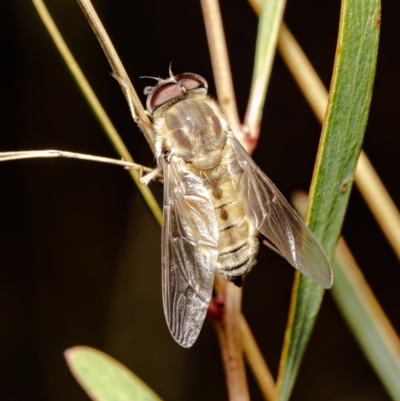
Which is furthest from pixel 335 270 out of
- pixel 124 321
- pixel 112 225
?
pixel 112 225

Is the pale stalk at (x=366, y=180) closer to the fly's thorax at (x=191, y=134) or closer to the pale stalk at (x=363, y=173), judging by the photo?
the pale stalk at (x=363, y=173)

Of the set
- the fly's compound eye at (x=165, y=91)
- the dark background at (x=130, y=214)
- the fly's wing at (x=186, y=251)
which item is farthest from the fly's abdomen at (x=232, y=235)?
the dark background at (x=130, y=214)

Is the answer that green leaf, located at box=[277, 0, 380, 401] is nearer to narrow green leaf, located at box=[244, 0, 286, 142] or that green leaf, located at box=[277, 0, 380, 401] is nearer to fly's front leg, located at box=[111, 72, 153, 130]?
narrow green leaf, located at box=[244, 0, 286, 142]

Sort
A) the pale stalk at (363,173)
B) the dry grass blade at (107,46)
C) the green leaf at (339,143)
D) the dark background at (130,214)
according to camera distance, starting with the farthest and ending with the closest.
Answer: the dark background at (130,214), the pale stalk at (363,173), the green leaf at (339,143), the dry grass blade at (107,46)

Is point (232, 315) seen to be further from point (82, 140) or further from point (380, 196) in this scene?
point (82, 140)

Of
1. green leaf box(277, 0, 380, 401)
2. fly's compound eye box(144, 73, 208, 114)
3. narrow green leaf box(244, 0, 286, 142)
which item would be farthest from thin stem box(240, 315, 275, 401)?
fly's compound eye box(144, 73, 208, 114)

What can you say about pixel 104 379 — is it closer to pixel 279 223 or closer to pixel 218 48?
pixel 279 223

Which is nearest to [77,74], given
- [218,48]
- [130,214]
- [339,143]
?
[218,48]
